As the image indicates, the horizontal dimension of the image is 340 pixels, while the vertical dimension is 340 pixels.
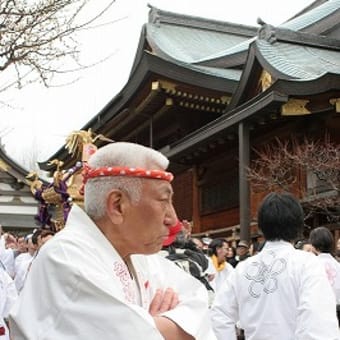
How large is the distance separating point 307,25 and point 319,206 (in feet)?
25.1

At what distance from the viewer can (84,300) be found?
79.7 inches

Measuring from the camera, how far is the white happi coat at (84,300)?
2004 millimetres

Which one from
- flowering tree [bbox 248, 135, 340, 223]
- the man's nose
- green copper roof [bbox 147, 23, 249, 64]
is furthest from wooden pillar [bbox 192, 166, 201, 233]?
the man's nose

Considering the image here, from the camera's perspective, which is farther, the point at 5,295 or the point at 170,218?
the point at 5,295

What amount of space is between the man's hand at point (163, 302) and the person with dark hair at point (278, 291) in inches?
62.2

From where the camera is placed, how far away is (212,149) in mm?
17109

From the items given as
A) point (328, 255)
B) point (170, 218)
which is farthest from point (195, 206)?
point (170, 218)

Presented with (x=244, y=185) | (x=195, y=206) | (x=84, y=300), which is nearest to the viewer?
(x=84, y=300)

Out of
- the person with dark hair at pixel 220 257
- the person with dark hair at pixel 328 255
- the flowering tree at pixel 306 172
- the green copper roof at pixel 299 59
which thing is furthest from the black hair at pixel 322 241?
the green copper roof at pixel 299 59

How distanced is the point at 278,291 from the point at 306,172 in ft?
32.8

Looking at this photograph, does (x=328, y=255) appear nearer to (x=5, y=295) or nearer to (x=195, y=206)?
(x=5, y=295)

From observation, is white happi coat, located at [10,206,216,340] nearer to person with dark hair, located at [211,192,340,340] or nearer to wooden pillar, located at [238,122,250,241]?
person with dark hair, located at [211,192,340,340]

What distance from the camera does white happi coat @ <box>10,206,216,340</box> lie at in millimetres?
2004

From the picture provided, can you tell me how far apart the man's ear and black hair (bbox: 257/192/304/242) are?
1890mm
